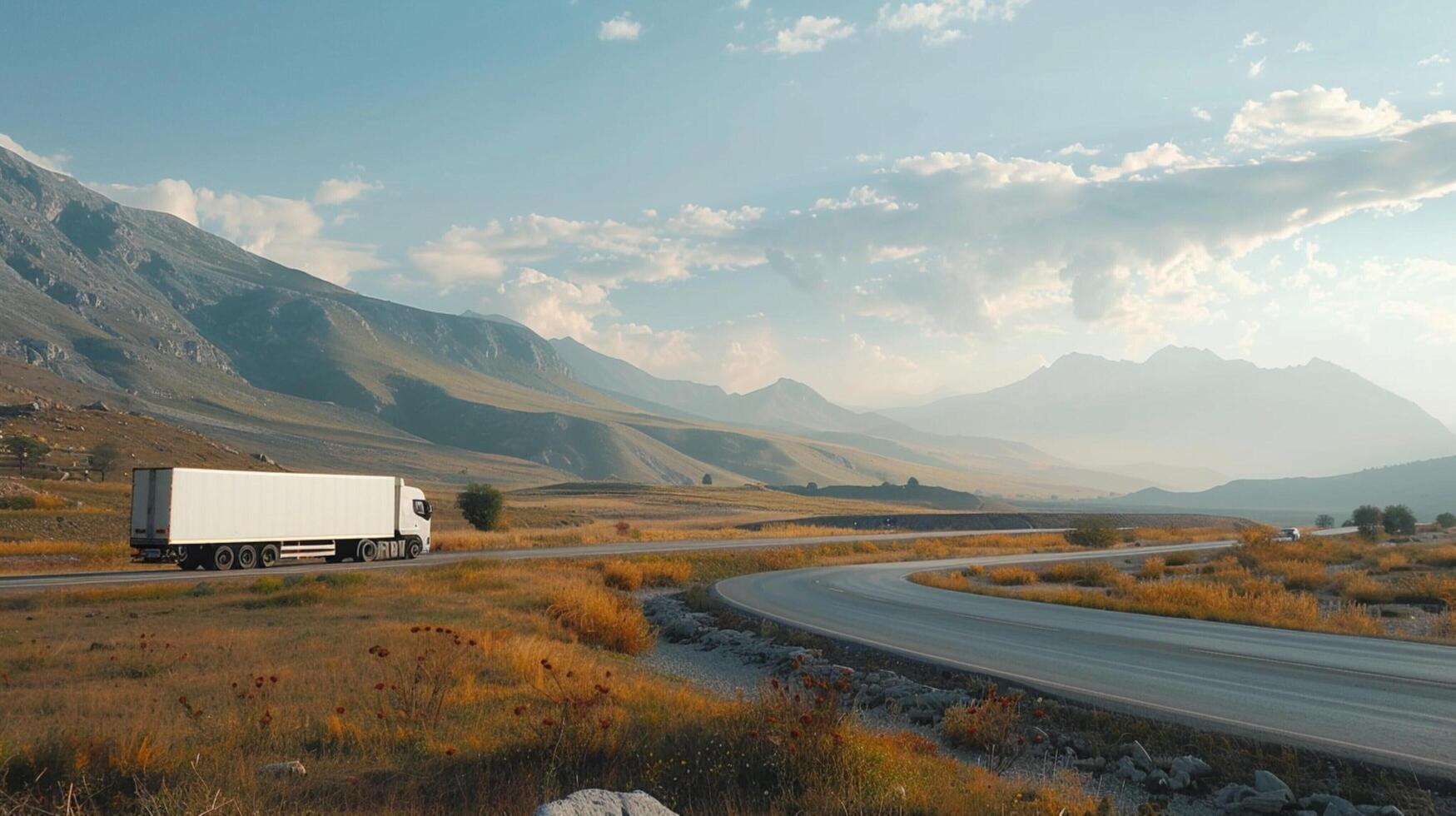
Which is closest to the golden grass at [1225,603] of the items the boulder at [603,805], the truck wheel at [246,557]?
the boulder at [603,805]

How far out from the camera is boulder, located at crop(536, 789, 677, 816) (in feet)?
17.0

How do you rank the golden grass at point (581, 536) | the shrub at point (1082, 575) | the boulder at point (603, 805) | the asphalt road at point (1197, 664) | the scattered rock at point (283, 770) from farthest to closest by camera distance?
the golden grass at point (581, 536) → the shrub at point (1082, 575) → the asphalt road at point (1197, 664) → the scattered rock at point (283, 770) → the boulder at point (603, 805)

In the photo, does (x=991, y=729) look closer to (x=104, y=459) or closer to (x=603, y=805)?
(x=603, y=805)

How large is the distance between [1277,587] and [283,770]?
27693 mm

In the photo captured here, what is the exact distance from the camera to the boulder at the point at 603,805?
5.17m

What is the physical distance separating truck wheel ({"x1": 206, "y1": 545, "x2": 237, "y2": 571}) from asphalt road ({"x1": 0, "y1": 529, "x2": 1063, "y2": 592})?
0.78 m

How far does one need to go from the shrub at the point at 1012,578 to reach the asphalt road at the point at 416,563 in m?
16.0

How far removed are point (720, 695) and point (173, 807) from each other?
25.8 feet

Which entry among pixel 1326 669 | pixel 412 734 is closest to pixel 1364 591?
pixel 1326 669

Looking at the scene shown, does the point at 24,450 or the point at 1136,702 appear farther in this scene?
the point at 24,450

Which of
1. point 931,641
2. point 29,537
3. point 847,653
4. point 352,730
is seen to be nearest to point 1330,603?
point 931,641

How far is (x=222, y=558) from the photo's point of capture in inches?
1315

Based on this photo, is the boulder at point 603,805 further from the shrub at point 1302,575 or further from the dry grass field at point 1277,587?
the shrub at point 1302,575

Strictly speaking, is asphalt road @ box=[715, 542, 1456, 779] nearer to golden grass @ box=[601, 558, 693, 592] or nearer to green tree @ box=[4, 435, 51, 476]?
golden grass @ box=[601, 558, 693, 592]
